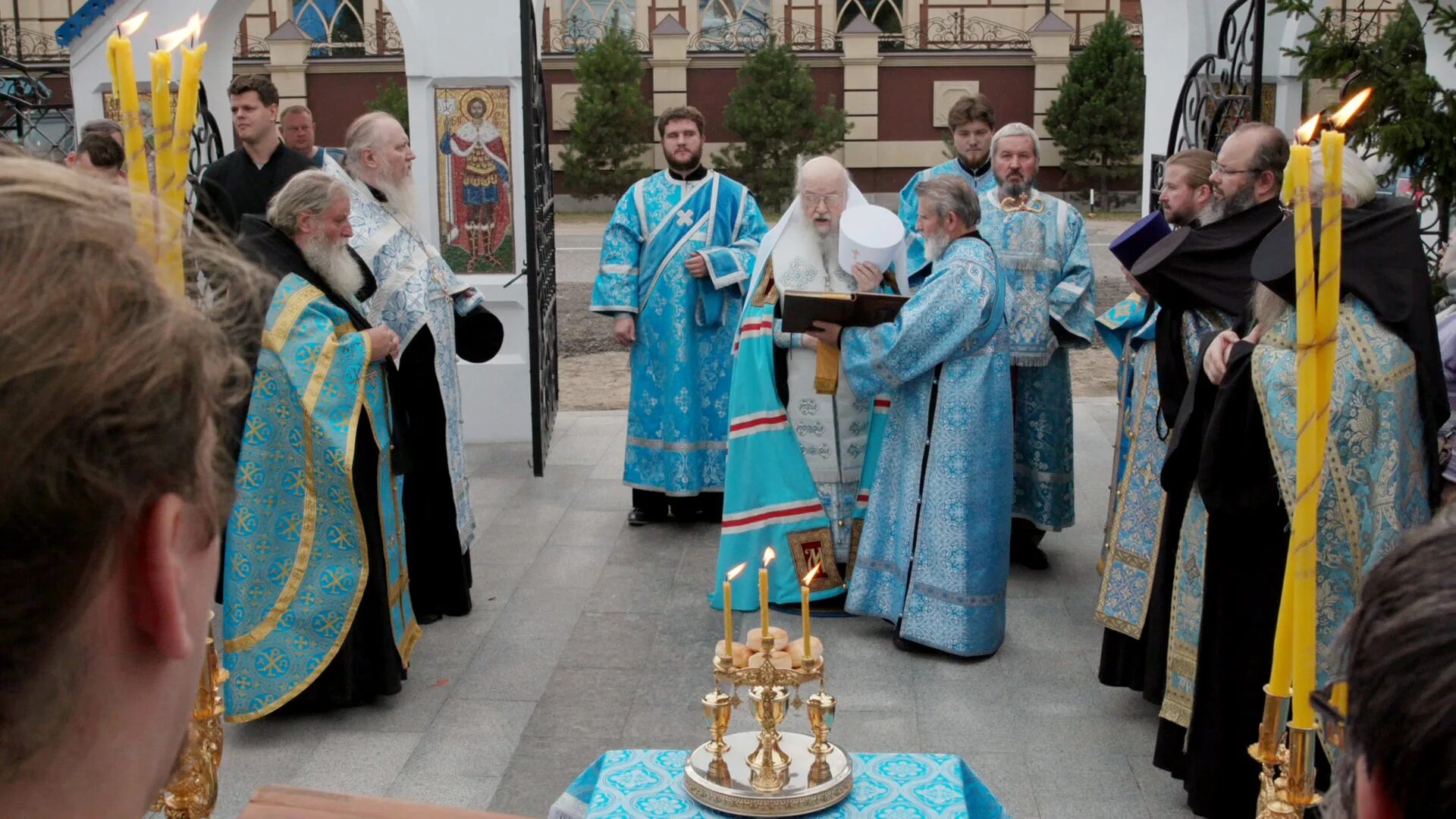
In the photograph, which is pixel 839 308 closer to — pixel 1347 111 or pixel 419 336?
pixel 419 336

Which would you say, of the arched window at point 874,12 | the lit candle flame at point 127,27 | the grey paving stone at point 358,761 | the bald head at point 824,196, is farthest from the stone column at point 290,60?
the lit candle flame at point 127,27

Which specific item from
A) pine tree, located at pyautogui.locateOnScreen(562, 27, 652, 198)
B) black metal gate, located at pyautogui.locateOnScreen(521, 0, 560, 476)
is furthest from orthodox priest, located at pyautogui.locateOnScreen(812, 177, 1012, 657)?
pine tree, located at pyautogui.locateOnScreen(562, 27, 652, 198)

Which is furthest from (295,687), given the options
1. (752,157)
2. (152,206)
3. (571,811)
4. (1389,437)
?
(752,157)

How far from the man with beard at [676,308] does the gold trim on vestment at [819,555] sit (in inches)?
56.6

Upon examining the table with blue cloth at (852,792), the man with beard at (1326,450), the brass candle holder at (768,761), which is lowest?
the table with blue cloth at (852,792)

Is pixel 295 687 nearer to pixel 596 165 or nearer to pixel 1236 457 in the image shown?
pixel 1236 457

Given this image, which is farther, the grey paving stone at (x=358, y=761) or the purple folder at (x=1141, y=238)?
the purple folder at (x=1141, y=238)

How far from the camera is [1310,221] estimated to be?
6.56 ft

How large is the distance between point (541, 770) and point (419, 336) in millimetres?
1721

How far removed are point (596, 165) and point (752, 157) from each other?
2.73 metres

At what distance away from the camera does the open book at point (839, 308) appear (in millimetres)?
5051

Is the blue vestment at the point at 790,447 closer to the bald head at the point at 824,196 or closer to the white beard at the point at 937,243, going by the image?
the bald head at the point at 824,196

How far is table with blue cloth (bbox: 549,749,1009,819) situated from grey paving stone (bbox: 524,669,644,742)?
142 centimetres

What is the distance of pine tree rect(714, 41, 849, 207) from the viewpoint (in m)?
24.8
